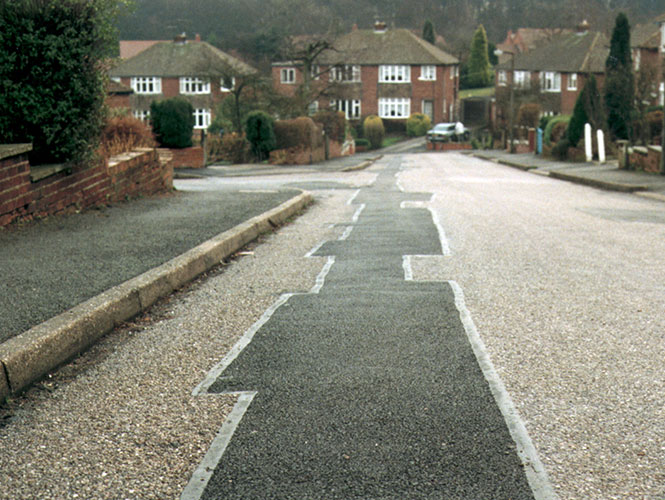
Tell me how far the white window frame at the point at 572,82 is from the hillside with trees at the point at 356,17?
18.5m

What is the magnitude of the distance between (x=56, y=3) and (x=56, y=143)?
1.86 meters

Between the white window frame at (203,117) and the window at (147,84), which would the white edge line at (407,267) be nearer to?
the white window frame at (203,117)

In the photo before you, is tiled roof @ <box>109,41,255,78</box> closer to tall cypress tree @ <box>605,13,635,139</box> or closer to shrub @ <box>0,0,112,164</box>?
tall cypress tree @ <box>605,13,635,139</box>

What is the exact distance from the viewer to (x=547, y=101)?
8156 centimetres

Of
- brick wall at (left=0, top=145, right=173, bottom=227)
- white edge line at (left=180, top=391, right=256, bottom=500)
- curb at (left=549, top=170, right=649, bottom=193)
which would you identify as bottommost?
white edge line at (left=180, top=391, right=256, bottom=500)

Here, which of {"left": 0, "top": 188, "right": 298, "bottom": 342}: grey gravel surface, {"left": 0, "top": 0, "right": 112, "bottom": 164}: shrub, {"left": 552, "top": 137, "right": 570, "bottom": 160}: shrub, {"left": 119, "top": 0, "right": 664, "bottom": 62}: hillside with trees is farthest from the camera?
{"left": 119, "top": 0, "right": 664, "bottom": 62}: hillside with trees

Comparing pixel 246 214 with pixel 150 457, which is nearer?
pixel 150 457

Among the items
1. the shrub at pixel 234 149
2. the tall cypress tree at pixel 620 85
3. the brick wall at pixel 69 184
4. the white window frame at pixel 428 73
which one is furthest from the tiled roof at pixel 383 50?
the brick wall at pixel 69 184

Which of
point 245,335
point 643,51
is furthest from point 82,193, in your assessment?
point 643,51

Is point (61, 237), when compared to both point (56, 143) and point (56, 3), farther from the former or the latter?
point (56, 3)

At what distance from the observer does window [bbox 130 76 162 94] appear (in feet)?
269

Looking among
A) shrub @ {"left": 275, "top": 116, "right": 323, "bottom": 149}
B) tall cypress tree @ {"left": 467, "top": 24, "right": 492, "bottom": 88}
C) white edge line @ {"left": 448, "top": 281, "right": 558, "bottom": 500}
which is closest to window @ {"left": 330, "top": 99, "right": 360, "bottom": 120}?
tall cypress tree @ {"left": 467, "top": 24, "right": 492, "bottom": 88}

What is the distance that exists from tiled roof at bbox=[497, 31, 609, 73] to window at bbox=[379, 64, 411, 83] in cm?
1313

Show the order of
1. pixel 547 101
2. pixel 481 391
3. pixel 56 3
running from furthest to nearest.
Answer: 1. pixel 547 101
2. pixel 56 3
3. pixel 481 391
